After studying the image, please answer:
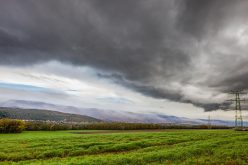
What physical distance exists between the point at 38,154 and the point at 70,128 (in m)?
A: 92.5

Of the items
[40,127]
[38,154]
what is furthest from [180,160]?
[40,127]

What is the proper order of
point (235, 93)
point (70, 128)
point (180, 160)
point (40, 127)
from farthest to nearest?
1. point (235, 93)
2. point (70, 128)
3. point (40, 127)
4. point (180, 160)

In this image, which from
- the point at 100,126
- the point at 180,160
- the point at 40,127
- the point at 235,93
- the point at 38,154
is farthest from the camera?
the point at 235,93

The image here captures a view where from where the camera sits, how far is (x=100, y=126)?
13512 cm

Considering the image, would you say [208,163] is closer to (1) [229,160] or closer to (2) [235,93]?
(1) [229,160]

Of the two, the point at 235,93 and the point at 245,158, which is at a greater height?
the point at 235,93

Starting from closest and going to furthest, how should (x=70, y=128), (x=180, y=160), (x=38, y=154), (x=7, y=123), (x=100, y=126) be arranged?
(x=180, y=160) < (x=38, y=154) < (x=7, y=123) < (x=70, y=128) < (x=100, y=126)

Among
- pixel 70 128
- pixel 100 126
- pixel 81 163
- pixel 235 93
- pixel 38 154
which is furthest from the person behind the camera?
pixel 235 93

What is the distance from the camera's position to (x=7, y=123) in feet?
313

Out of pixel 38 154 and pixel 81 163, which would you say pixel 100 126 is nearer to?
pixel 38 154

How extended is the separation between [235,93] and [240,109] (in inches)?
536

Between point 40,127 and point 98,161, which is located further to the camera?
point 40,127

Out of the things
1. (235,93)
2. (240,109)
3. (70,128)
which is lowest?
(70,128)

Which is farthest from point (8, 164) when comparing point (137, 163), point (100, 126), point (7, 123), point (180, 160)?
point (100, 126)
